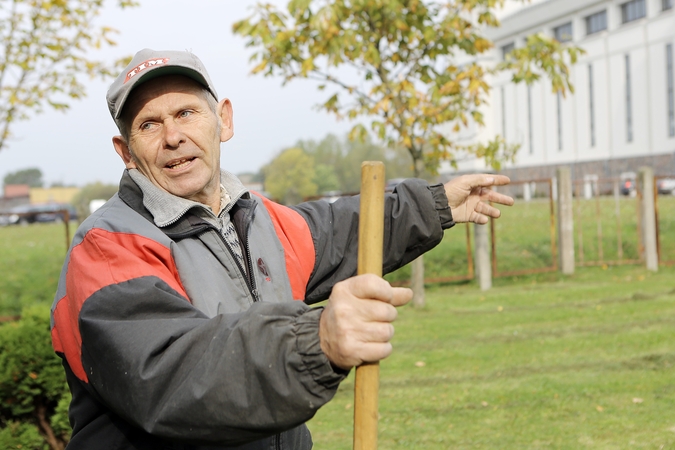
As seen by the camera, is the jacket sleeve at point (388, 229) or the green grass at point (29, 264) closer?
the jacket sleeve at point (388, 229)

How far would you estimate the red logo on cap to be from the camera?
203cm

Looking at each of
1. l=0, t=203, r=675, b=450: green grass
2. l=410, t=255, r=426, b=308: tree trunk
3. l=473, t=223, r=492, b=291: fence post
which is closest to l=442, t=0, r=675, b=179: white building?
l=473, t=223, r=492, b=291: fence post

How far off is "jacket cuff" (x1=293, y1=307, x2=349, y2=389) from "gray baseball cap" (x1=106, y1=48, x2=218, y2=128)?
0.94 meters

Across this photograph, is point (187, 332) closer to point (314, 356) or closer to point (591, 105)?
point (314, 356)

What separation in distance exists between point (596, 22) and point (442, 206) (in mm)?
52655

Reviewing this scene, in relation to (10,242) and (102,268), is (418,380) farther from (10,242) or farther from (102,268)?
(10,242)

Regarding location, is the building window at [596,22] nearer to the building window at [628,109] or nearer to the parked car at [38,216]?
the building window at [628,109]

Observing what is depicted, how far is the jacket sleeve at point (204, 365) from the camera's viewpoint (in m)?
1.43

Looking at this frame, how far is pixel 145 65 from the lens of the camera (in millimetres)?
2039

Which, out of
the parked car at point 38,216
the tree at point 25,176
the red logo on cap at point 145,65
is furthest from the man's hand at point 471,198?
the tree at point 25,176

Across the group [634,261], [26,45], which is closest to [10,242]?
[26,45]

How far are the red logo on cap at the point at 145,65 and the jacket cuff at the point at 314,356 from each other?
952 millimetres

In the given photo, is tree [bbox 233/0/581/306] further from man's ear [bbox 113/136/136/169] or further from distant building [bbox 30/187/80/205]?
distant building [bbox 30/187/80/205]

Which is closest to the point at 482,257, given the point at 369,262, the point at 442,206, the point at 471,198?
the point at 471,198
